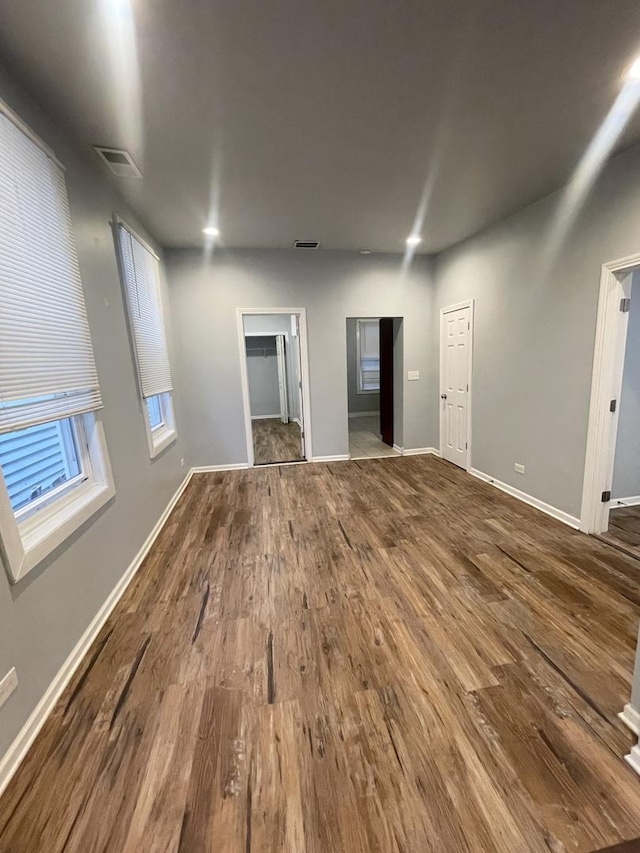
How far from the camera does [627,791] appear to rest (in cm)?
112

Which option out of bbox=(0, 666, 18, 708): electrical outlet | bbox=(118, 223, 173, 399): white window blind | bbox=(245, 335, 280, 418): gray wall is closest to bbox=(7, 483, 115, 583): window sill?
bbox=(0, 666, 18, 708): electrical outlet

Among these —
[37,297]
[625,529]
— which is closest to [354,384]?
→ [625,529]

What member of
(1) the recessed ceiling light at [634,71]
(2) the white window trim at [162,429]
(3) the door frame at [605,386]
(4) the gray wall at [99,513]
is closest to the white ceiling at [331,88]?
(1) the recessed ceiling light at [634,71]

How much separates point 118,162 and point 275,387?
641cm

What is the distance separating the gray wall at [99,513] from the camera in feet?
4.43

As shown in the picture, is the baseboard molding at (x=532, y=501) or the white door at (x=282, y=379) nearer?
the baseboard molding at (x=532, y=501)

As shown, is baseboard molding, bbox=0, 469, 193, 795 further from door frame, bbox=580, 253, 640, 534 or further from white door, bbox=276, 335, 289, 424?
white door, bbox=276, 335, 289, 424

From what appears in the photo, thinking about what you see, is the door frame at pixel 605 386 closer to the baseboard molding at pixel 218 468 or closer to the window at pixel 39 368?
the window at pixel 39 368

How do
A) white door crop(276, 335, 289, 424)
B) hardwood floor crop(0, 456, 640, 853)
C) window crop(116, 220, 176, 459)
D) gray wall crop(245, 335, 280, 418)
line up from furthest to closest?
gray wall crop(245, 335, 280, 418), white door crop(276, 335, 289, 424), window crop(116, 220, 176, 459), hardwood floor crop(0, 456, 640, 853)

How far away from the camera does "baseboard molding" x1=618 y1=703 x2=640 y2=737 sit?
124cm

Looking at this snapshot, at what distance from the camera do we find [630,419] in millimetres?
3094

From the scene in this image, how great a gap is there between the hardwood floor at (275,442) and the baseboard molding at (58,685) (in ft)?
9.17

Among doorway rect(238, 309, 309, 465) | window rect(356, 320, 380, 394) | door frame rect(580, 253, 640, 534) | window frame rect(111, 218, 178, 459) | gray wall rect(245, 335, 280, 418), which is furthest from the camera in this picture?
gray wall rect(245, 335, 280, 418)

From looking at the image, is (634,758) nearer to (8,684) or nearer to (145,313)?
(8,684)
